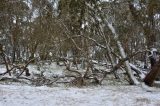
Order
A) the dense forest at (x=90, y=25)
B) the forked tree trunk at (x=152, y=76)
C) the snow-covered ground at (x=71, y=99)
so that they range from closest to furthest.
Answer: the snow-covered ground at (x=71, y=99)
the forked tree trunk at (x=152, y=76)
the dense forest at (x=90, y=25)

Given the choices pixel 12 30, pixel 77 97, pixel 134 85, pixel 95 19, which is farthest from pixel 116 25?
pixel 77 97

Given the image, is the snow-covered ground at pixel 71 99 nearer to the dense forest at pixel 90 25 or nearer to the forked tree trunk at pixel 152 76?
the forked tree trunk at pixel 152 76

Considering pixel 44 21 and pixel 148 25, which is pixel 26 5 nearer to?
pixel 44 21

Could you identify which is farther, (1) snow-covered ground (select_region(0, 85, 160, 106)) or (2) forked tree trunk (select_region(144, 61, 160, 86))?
(2) forked tree trunk (select_region(144, 61, 160, 86))

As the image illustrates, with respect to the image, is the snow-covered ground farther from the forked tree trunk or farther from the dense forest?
the dense forest

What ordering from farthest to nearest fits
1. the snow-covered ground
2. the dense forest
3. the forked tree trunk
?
the dense forest → the forked tree trunk → the snow-covered ground

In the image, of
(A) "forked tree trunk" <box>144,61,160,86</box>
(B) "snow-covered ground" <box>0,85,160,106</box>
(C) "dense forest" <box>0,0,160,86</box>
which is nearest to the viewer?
(B) "snow-covered ground" <box>0,85,160,106</box>

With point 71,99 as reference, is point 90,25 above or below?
above

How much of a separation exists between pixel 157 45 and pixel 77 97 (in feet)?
25.0

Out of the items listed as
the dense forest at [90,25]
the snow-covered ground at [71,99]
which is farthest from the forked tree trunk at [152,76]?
the snow-covered ground at [71,99]

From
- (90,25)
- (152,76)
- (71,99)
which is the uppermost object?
(90,25)

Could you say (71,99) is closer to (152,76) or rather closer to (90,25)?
(152,76)

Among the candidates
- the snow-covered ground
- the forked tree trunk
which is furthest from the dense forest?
the snow-covered ground

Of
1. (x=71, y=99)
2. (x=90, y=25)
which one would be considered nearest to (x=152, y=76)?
(x=71, y=99)
